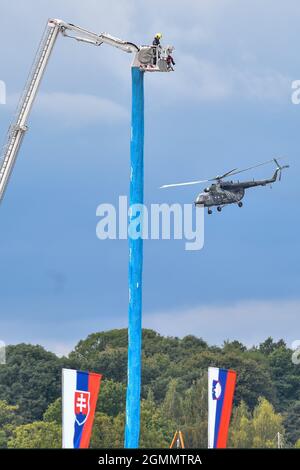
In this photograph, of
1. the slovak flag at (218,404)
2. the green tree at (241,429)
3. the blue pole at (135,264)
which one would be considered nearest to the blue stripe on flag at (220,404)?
the slovak flag at (218,404)

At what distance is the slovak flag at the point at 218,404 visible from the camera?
49.4 meters

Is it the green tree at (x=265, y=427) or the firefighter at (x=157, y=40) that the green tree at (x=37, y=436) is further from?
the firefighter at (x=157, y=40)

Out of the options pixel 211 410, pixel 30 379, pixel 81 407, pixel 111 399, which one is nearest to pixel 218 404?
pixel 211 410

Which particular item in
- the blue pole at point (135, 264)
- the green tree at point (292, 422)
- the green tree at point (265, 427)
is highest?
the green tree at point (292, 422)

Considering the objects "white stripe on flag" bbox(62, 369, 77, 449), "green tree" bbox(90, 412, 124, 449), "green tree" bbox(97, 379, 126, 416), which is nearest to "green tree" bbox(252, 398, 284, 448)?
"green tree" bbox(97, 379, 126, 416)

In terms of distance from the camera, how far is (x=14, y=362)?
107688mm

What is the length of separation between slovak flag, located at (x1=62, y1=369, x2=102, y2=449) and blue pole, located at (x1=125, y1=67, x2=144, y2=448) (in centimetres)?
316

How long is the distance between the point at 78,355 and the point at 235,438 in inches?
976

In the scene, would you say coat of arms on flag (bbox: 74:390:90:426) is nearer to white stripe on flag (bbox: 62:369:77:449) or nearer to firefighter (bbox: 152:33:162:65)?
white stripe on flag (bbox: 62:369:77:449)

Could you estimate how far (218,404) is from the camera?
49594mm

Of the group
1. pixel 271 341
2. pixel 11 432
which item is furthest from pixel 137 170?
pixel 271 341

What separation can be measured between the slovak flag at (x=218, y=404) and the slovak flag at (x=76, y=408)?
4.59 m

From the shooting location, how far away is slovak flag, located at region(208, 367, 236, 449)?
162 feet
